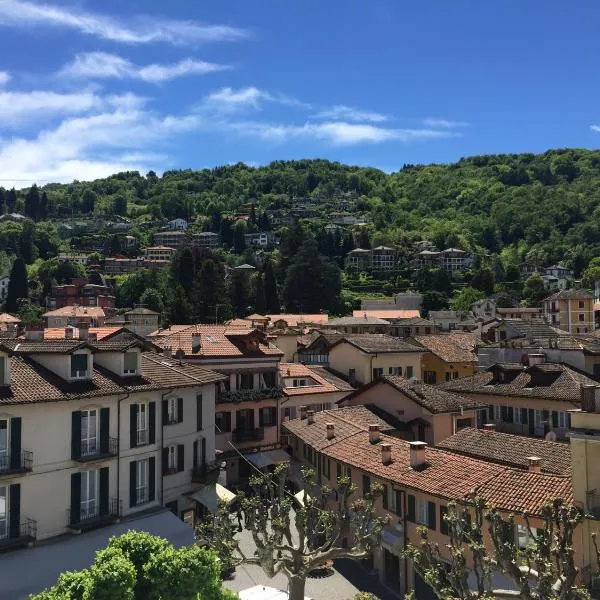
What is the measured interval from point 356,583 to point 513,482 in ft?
27.3

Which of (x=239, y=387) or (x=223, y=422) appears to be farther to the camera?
(x=239, y=387)

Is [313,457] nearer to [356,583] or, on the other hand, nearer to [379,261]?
[356,583]

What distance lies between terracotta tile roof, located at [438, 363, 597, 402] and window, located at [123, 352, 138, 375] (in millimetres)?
24330

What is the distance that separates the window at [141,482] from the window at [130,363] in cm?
393

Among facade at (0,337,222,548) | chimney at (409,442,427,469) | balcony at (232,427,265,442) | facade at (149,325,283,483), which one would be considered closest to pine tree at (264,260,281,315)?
facade at (149,325,283,483)

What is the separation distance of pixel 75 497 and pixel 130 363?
649cm

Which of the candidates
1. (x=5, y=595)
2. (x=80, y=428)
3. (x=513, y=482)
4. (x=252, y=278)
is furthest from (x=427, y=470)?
(x=252, y=278)

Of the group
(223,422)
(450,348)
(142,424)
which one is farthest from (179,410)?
(450,348)

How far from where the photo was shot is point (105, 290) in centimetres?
17175

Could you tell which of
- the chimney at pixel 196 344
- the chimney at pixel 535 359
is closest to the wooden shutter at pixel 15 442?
the chimney at pixel 196 344

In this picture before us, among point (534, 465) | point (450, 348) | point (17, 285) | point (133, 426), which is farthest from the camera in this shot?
point (17, 285)

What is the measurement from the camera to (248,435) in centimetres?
4403

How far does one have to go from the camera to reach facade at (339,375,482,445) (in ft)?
132

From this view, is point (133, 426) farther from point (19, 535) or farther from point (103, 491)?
point (19, 535)
